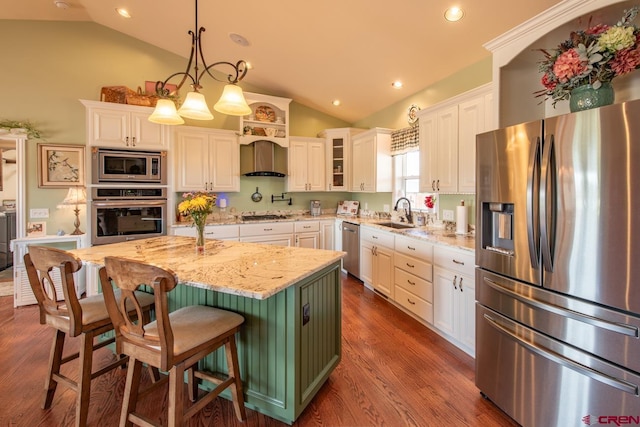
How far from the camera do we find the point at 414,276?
3.00 metres

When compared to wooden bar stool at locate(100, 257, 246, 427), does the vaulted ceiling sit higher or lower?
higher

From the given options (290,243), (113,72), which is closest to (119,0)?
(113,72)

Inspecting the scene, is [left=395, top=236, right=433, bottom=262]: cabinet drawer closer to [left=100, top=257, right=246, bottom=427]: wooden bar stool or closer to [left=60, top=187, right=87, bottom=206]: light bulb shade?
[left=100, top=257, right=246, bottom=427]: wooden bar stool

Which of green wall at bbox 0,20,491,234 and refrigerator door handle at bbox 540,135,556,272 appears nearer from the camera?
refrigerator door handle at bbox 540,135,556,272

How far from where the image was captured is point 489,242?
189 centimetres

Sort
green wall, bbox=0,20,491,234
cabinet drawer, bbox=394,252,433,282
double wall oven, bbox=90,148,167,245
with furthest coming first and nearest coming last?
1. green wall, bbox=0,20,491,234
2. double wall oven, bbox=90,148,167,245
3. cabinet drawer, bbox=394,252,433,282

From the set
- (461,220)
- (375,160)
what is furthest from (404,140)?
(461,220)

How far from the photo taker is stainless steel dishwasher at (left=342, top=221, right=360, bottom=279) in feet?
14.0

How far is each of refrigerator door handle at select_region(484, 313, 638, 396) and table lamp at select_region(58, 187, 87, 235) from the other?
467 cm

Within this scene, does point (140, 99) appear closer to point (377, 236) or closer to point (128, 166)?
point (128, 166)

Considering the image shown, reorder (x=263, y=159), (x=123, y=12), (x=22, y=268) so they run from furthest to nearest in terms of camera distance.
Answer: (x=263, y=159) → (x=123, y=12) → (x=22, y=268)

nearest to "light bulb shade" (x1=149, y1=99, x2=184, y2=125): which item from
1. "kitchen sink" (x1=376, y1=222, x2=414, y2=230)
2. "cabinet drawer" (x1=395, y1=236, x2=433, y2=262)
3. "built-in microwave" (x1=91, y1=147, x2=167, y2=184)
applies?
"built-in microwave" (x1=91, y1=147, x2=167, y2=184)

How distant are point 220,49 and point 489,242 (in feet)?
13.5

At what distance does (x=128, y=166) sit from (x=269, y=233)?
2024 millimetres
